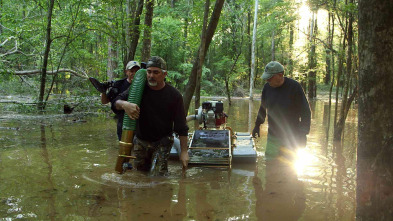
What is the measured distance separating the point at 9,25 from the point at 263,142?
11689 millimetres

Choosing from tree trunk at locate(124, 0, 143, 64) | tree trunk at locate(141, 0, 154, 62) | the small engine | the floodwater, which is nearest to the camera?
the floodwater

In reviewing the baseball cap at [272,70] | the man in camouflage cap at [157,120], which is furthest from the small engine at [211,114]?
the man in camouflage cap at [157,120]

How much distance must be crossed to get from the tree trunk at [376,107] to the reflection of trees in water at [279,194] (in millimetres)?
1522

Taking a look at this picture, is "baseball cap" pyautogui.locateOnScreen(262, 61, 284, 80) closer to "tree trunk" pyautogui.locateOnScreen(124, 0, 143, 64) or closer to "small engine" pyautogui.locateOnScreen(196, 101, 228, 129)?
"small engine" pyautogui.locateOnScreen(196, 101, 228, 129)

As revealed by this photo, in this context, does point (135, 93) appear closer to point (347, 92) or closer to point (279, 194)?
point (279, 194)

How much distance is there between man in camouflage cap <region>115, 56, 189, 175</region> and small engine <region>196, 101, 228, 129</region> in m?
1.61

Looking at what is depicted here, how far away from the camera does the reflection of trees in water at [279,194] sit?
388 centimetres

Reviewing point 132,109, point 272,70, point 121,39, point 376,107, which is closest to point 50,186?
point 132,109

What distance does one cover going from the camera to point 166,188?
4648mm

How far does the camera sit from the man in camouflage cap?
Result: 14.4 feet

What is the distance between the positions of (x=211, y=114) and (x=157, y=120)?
1996mm

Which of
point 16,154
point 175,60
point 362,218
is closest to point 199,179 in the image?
point 362,218

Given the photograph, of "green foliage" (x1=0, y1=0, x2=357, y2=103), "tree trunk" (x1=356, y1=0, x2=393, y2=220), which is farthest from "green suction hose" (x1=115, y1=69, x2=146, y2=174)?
"green foliage" (x1=0, y1=0, x2=357, y2=103)

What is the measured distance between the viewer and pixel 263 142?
8742 millimetres
